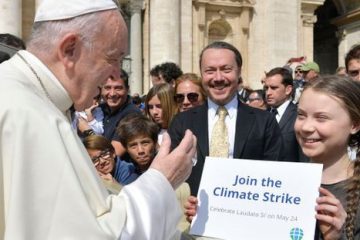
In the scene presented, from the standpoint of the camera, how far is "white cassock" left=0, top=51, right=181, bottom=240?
1779 millimetres

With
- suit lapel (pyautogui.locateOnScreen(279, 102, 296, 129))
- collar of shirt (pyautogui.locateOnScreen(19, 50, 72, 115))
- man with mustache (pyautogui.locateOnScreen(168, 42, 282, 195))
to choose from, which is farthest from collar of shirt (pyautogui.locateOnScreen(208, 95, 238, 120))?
suit lapel (pyautogui.locateOnScreen(279, 102, 296, 129))

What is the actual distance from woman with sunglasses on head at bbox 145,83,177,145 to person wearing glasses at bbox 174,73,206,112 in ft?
0.48

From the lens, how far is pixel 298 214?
2.40 meters

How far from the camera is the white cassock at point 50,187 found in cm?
178

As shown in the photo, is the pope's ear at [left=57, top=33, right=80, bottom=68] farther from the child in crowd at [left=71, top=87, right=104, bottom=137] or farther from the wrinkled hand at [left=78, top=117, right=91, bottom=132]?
the wrinkled hand at [left=78, top=117, right=91, bottom=132]

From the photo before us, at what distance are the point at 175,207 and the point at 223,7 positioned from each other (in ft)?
59.1

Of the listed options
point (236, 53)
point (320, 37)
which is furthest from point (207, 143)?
point (320, 37)

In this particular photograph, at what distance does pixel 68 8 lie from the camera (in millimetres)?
2105

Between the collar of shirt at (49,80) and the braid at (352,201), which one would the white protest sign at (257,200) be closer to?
the braid at (352,201)

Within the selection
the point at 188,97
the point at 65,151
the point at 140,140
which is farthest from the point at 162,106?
the point at 65,151

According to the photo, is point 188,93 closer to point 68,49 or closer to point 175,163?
point 175,163

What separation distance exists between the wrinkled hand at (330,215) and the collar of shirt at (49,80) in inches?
44.9

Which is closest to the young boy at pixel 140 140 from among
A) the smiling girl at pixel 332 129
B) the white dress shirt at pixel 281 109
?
the smiling girl at pixel 332 129

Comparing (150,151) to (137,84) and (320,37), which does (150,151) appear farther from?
(320,37)
